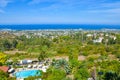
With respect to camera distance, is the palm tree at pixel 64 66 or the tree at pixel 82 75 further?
the palm tree at pixel 64 66

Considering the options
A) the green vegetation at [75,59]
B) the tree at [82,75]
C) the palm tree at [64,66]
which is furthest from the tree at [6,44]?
the tree at [82,75]

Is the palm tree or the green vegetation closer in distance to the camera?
the green vegetation

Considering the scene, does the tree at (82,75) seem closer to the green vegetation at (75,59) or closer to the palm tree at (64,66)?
the green vegetation at (75,59)

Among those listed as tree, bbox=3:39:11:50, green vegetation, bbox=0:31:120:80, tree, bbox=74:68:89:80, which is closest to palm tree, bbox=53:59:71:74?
green vegetation, bbox=0:31:120:80

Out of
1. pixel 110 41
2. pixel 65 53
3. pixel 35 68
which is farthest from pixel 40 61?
pixel 110 41

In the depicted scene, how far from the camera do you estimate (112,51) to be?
28.9 m

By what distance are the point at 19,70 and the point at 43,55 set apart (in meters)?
4.43

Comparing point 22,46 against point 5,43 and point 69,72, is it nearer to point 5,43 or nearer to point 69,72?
point 5,43

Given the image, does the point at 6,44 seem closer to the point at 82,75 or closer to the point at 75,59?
the point at 75,59

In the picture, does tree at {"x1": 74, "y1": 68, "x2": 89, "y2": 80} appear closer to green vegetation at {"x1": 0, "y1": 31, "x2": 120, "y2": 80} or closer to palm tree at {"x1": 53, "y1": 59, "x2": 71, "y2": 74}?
green vegetation at {"x1": 0, "y1": 31, "x2": 120, "y2": 80}

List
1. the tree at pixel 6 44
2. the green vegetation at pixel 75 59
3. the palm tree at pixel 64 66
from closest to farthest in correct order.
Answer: the green vegetation at pixel 75 59
the palm tree at pixel 64 66
the tree at pixel 6 44

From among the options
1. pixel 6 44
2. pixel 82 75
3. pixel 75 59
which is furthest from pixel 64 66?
pixel 6 44

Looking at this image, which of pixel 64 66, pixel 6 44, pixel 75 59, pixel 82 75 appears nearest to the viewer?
pixel 82 75

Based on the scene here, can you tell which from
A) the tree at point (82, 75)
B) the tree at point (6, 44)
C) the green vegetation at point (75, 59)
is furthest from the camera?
the tree at point (6, 44)
